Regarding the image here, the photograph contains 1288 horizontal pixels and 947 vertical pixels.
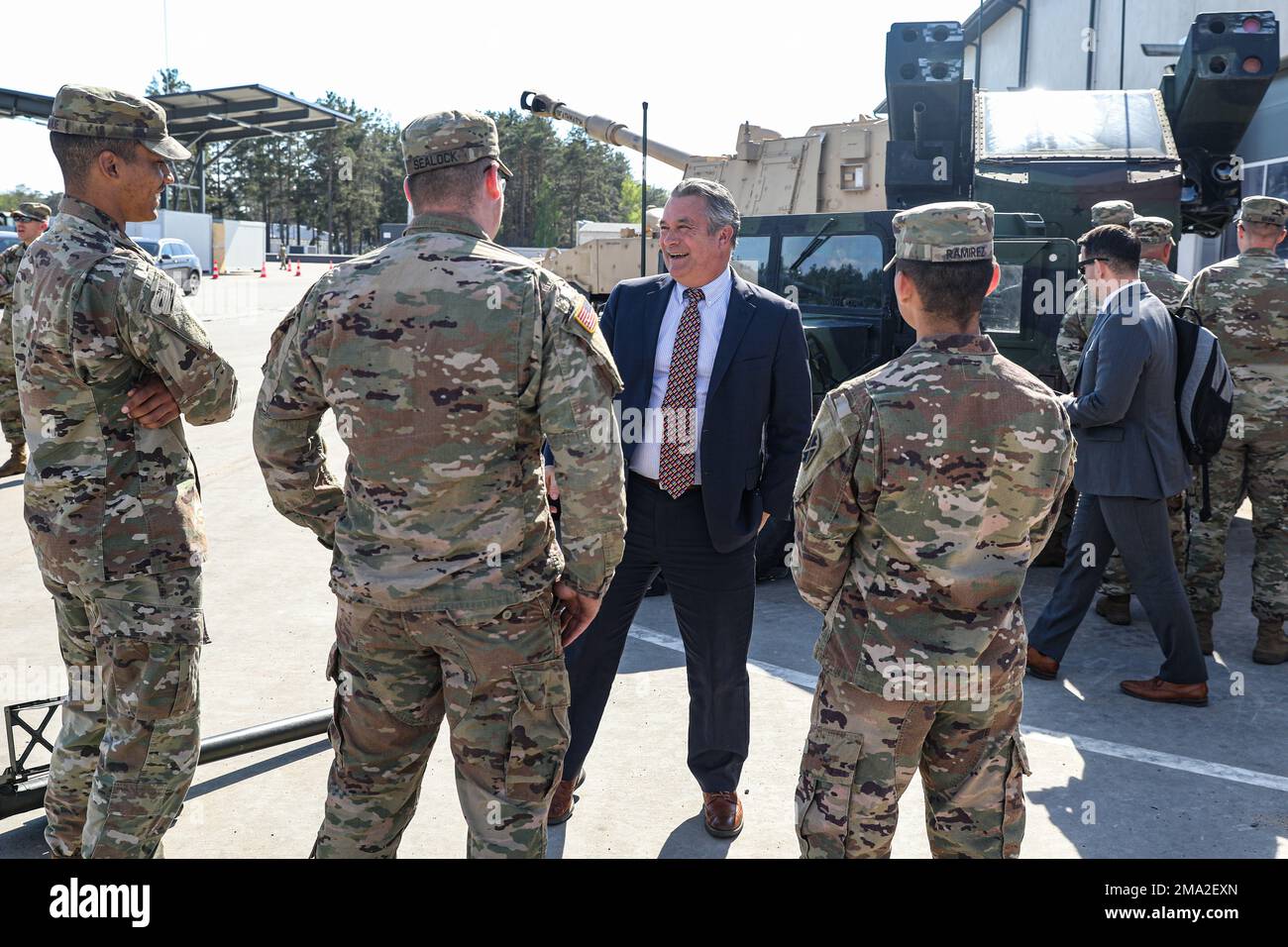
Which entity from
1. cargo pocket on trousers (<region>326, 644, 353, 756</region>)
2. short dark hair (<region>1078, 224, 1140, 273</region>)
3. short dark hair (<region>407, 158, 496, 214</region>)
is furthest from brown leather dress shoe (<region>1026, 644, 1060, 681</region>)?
short dark hair (<region>407, 158, 496, 214</region>)

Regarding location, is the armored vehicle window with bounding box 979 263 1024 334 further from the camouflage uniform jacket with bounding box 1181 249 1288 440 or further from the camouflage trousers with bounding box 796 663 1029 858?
the camouflage trousers with bounding box 796 663 1029 858

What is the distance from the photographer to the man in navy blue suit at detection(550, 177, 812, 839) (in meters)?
3.18

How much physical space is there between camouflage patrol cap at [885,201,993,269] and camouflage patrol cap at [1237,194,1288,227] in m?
3.44

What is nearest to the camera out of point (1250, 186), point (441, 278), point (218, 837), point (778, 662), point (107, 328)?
point (441, 278)

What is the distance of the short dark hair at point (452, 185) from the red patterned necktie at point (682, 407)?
1.07 metres

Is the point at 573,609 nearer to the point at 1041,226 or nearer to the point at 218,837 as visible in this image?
the point at 218,837

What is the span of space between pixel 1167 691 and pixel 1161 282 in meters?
1.87

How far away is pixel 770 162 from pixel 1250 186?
7087mm

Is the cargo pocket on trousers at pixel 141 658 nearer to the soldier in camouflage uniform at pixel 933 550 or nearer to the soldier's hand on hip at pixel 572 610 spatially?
the soldier's hand on hip at pixel 572 610

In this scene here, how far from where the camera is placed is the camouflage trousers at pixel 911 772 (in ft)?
7.35

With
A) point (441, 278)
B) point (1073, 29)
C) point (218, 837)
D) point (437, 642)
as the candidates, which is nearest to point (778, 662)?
point (218, 837)

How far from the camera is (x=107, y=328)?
2555mm

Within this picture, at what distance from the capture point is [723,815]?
3271 mm

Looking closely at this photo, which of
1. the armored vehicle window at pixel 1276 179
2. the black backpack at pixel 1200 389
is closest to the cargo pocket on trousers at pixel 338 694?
the black backpack at pixel 1200 389
